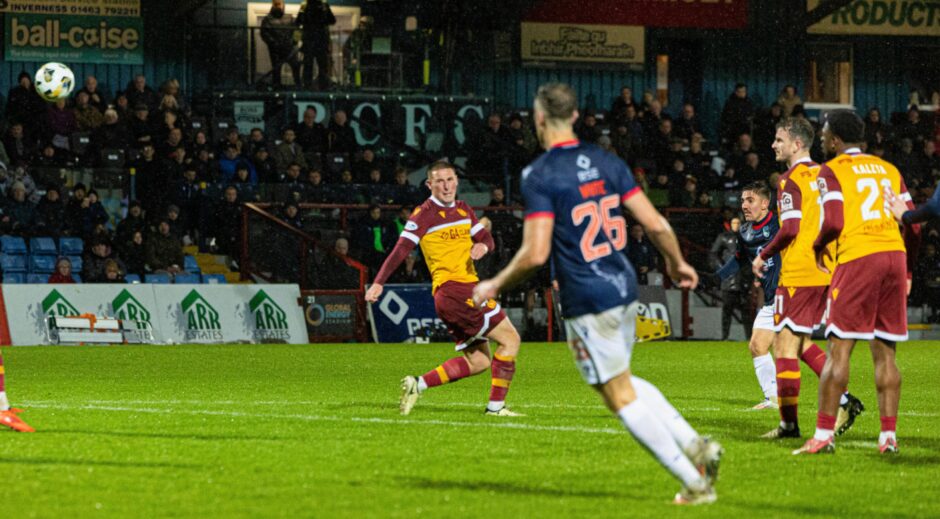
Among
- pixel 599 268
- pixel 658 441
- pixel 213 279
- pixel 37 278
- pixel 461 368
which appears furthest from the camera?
pixel 213 279

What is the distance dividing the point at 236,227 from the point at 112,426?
16216mm

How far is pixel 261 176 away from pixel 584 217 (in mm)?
21588

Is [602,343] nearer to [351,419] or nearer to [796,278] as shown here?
[796,278]

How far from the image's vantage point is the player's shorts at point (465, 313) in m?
12.9

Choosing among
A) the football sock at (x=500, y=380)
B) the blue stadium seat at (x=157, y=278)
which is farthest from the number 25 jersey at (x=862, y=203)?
the blue stadium seat at (x=157, y=278)

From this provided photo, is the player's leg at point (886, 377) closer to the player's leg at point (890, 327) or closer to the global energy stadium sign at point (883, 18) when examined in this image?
the player's leg at point (890, 327)

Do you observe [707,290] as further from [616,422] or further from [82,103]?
[616,422]

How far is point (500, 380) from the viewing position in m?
12.6

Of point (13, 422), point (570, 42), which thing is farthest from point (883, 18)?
point (13, 422)

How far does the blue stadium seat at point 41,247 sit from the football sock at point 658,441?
20.3 meters

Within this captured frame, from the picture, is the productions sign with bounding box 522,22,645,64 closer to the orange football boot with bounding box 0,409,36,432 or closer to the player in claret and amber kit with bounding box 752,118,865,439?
the player in claret and amber kit with bounding box 752,118,865,439

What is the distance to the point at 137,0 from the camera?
113ft

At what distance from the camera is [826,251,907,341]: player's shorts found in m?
9.44

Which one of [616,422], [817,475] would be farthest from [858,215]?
[616,422]
